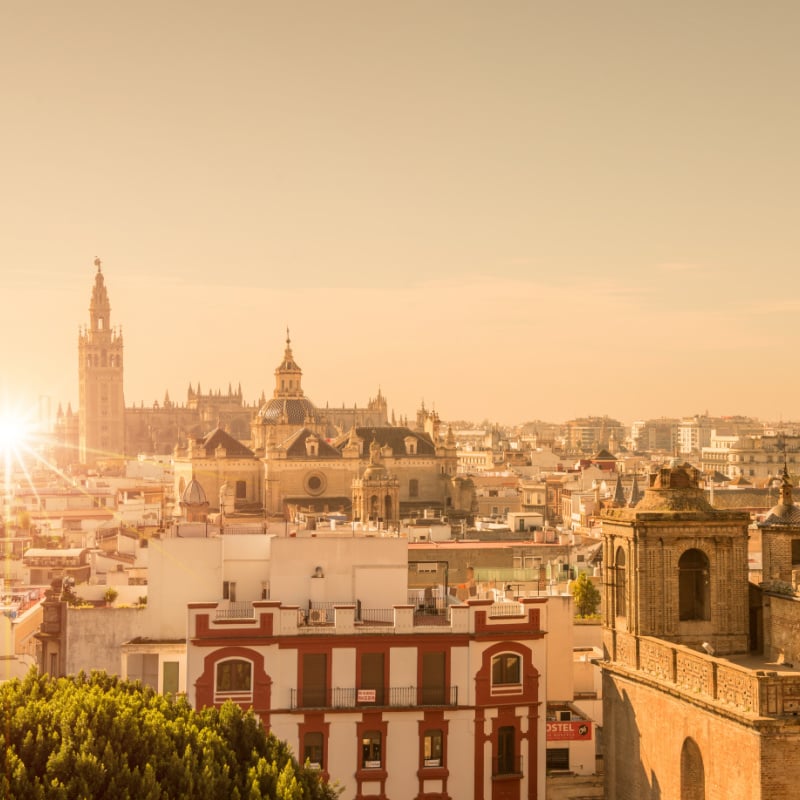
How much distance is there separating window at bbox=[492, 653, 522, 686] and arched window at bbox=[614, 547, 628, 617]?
13.8ft

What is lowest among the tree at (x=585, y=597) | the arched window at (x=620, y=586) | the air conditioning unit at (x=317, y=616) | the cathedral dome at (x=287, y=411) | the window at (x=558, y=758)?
the window at (x=558, y=758)

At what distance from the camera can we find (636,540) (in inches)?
904

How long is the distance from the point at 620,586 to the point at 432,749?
5835mm

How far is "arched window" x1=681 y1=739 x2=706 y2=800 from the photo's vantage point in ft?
69.0

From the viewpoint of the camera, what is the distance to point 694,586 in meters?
23.7

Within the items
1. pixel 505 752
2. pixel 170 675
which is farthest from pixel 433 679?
pixel 170 675

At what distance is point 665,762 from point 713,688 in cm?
231

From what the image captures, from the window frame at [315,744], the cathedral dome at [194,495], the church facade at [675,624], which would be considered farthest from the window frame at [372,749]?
the cathedral dome at [194,495]

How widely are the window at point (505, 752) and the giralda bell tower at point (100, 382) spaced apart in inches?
5700

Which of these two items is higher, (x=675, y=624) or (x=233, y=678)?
(x=675, y=624)

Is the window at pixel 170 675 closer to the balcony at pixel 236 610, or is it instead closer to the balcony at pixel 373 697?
the balcony at pixel 236 610

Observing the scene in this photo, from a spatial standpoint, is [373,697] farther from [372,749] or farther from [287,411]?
[287,411]

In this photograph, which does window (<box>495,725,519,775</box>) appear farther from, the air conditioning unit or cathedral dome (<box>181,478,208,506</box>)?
cathedral dome (<box>181,478,208,506</box>)

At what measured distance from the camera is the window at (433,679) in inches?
1061
